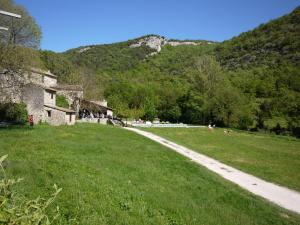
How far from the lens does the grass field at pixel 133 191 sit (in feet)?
37.5

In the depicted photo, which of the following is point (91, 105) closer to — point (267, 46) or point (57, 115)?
point (57, 115)

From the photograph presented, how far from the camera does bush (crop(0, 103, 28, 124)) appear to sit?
40341mm

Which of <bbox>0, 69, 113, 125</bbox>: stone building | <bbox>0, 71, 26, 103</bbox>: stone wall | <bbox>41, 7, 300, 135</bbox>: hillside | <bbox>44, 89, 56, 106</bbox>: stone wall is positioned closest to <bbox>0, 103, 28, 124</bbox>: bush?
<bbox>0, 69, 113, 125</bbox>: stone building

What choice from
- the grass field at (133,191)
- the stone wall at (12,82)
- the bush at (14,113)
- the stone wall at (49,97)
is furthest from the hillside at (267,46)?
the grass field at (133,191)

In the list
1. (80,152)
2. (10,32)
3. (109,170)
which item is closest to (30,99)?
(10,32)

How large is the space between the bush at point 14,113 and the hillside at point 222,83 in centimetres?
2256

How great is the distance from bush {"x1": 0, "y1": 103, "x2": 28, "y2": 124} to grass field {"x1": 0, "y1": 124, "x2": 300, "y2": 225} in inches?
788

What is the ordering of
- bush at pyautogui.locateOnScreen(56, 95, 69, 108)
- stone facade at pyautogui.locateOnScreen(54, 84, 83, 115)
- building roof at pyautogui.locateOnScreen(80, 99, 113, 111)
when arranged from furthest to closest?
building roof at pyautogui.locateOnScreen(80, 99, 113, 111) < stone facade at pyautogui.locateOnScreen(54, 84, 83, 115) < bush at pyautogui.locateOnScreen(56, 95, 69, 108)

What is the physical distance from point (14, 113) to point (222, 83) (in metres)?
51.3

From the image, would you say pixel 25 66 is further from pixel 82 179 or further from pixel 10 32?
pixel 82 179

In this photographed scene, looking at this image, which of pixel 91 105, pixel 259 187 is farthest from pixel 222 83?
pixel 259 187

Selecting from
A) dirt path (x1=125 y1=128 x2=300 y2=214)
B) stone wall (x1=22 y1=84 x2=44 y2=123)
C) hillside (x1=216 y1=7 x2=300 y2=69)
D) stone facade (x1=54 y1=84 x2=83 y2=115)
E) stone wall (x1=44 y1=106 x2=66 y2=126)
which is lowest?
dirt path (x1=125 y1=128 x2=300 y2=214)

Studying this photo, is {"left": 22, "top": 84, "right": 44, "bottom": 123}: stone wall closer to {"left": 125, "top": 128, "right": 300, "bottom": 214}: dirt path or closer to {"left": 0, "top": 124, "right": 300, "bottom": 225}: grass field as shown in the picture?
{"left": 0, "top": 124, "right": 300, "bottom": 225}: grass field

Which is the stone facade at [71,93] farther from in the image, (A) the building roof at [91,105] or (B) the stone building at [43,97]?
(A) the building roof at [91,105]
